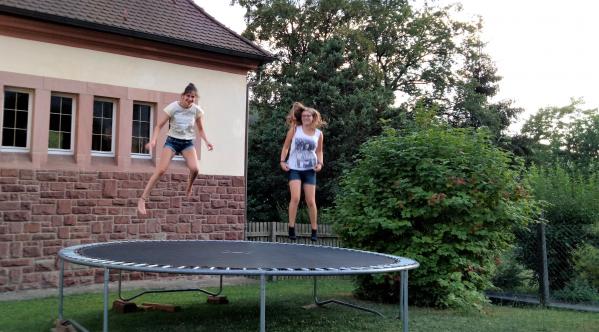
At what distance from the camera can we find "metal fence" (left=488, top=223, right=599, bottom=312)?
9328mm

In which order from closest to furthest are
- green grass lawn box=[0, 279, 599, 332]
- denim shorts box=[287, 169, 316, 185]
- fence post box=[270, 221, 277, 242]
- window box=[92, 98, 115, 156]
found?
green grass lawn box=[0, 279, 599, 332]
denim shorts box=[287, 169, 316, 185]
window box=[92, 98, 115, 156]
fence post box=[270, 221, 277, 242]

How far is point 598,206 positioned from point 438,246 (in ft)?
14.6

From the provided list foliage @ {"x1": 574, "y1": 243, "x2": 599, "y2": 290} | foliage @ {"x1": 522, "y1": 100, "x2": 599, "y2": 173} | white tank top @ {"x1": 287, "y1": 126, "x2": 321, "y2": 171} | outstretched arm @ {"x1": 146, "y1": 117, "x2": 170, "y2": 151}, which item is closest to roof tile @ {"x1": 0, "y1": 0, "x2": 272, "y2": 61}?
outstretched arm @ {"x1": 146, "y1": 117, "x2": 170, "y2": 151}

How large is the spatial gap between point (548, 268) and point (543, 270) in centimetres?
115

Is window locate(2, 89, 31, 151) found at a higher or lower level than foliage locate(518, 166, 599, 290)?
higher

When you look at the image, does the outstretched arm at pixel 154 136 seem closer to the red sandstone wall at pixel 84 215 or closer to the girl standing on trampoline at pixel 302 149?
the girl standing on trampoline at pixel 302 149

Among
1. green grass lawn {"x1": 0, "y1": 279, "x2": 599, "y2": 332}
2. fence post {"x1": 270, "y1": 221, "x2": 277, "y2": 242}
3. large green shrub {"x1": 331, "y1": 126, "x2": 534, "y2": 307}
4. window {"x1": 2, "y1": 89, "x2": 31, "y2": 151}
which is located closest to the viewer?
green grass lawn {"x1": 0, "y1": 279, "x2": 599, "y2": 332}

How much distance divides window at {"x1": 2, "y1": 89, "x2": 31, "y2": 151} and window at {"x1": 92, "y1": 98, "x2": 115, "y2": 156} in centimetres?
106

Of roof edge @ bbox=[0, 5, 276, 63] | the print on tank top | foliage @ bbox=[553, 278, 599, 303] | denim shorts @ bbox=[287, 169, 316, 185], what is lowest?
foliage @ bbox=[553, 278, 599, 303]

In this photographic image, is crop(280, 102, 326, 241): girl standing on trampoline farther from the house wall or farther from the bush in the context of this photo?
the bush

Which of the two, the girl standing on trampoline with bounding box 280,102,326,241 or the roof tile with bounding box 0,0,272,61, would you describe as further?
the roof tile with bounding box 0,0,272,61

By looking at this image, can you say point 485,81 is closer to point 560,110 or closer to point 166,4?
point 560,110

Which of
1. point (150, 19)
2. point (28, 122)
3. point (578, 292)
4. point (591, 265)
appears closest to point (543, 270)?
point (578, 292)

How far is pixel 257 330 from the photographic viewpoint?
5934mm
